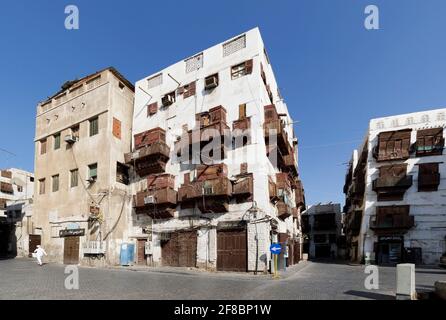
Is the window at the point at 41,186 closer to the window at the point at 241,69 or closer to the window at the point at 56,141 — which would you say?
the window at the point at 56,141

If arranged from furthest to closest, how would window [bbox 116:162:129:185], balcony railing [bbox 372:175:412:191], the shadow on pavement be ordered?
balcony railing [bbox 372:175:412:191]
window [bbox 116:162:129:185]
the shadow on pavement

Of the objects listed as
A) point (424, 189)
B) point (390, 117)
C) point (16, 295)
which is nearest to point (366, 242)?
point (424, 189)

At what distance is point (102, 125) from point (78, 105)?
464 centimetres

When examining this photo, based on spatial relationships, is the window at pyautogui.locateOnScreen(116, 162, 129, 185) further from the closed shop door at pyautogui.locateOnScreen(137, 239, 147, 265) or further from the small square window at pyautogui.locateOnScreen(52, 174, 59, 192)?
the small square window at pyautogui.locateOnScreen(52, 174, 59, 192)

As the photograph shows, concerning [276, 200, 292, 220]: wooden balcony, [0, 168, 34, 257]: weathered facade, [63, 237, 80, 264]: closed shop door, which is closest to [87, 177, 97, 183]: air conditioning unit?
[63, 237, 80, 264]: closed shop door

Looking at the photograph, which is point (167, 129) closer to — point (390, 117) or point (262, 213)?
point (262, 213)

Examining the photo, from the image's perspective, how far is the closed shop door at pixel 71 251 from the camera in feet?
85.0

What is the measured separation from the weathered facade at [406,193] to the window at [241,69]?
64.4 ft

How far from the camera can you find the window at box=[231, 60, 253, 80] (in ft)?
75.0

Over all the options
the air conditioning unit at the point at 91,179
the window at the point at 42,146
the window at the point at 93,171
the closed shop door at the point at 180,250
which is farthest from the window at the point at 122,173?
the window at the point at 42,146

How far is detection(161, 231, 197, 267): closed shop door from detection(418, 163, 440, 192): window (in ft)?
79.9

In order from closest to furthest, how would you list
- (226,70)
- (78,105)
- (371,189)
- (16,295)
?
(16,295), (226,70), (78,105), (371,189)

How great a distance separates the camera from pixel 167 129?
26.3m

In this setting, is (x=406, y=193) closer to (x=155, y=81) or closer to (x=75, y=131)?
(x=155, y=81)
